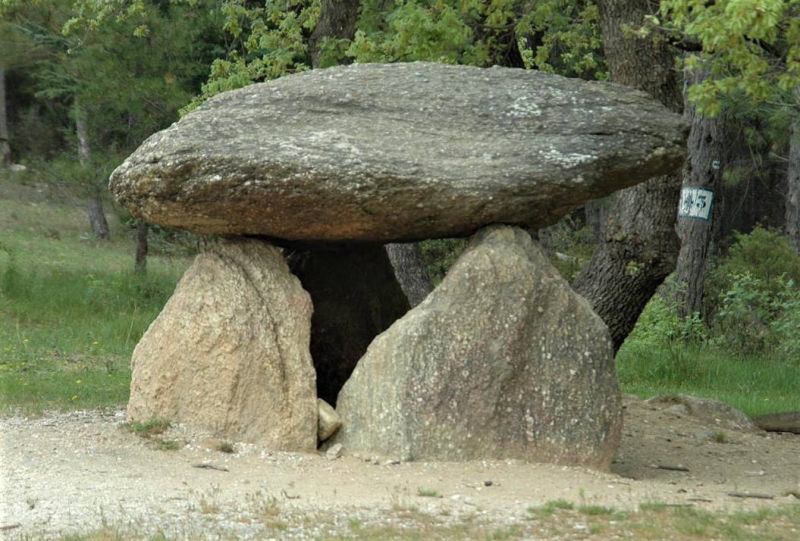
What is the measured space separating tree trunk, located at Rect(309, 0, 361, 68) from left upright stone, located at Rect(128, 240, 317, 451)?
226 inches

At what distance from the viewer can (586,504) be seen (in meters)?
7.00

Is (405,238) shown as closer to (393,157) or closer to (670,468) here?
(393,157)

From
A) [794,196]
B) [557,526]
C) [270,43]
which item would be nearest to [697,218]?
[270,43]

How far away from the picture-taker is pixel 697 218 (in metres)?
16.4

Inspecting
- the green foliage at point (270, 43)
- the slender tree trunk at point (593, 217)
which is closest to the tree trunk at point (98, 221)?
the slender tree trunk at point (593, 217)

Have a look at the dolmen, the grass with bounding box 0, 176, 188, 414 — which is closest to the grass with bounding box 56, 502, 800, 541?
the dolmen

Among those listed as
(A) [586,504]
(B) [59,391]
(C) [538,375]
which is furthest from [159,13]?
(A) [586,504]

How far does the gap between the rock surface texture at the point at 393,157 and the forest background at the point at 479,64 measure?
1.06 metres

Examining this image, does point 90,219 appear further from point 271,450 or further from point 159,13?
point 271,450

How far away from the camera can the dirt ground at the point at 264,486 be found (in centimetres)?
641

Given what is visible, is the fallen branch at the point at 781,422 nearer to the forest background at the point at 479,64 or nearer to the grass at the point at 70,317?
the forest background at the point at 479,64

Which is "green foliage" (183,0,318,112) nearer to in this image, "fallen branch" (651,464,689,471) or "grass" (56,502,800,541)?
"fallen branch" (651,464,689,471)

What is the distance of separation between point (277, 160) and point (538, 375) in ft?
7.81

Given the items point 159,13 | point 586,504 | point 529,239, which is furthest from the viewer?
point 159,13
